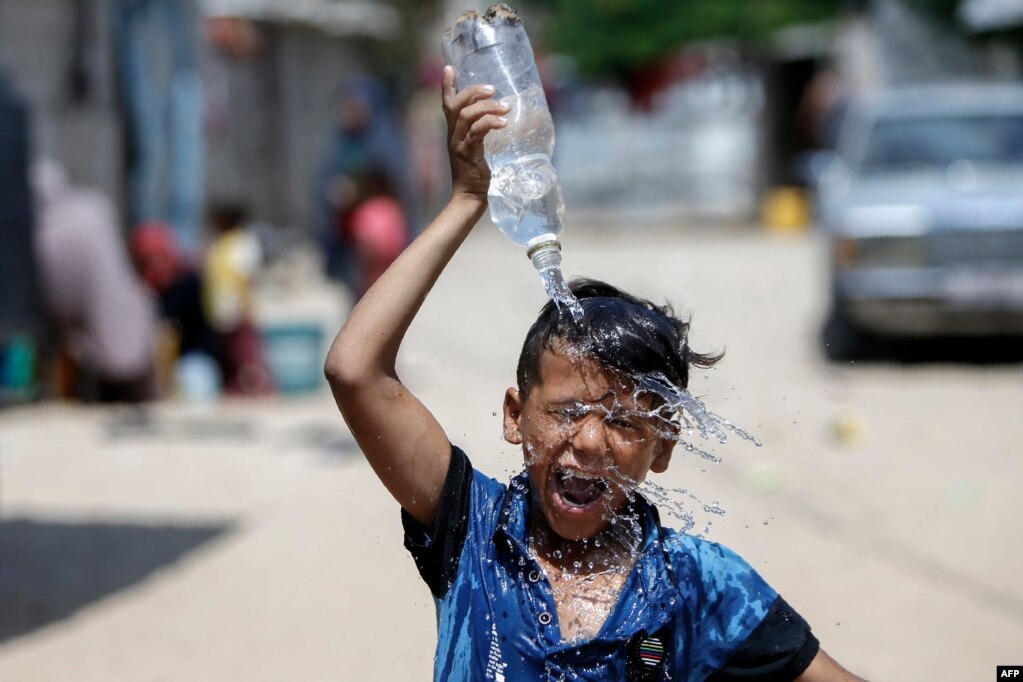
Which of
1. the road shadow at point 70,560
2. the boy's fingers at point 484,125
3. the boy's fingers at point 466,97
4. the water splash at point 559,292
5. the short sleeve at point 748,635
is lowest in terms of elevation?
the road shadow at point 70,560

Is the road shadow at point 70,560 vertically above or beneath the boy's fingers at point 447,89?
beneath

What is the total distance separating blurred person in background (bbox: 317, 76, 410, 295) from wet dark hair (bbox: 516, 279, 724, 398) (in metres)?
6.37

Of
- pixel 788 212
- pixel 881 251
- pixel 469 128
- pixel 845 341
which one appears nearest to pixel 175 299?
pixel 881 251

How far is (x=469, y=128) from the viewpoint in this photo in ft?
6.56

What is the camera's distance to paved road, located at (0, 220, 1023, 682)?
442 centimetres

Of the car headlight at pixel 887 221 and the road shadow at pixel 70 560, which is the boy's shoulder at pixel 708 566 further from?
the car headlight at pixel 887 221

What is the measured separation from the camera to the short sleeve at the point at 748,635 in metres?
2.00

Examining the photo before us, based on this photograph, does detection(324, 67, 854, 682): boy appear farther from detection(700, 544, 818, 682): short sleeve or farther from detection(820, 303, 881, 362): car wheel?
detection(820, 303, 881, 362): car wheel

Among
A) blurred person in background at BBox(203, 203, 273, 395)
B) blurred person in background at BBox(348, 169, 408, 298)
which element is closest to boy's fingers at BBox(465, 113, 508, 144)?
blurred person in background at BBox(348, 169, 408, 298)

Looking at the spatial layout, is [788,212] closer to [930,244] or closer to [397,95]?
[397,95]

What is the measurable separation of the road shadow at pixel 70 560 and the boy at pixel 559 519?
2.98 meters

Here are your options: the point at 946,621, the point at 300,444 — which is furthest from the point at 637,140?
the point at 946,621

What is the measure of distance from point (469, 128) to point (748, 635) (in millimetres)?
867

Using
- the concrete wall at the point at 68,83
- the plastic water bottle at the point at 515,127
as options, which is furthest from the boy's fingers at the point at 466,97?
the concrete wall at the point at 68,83
